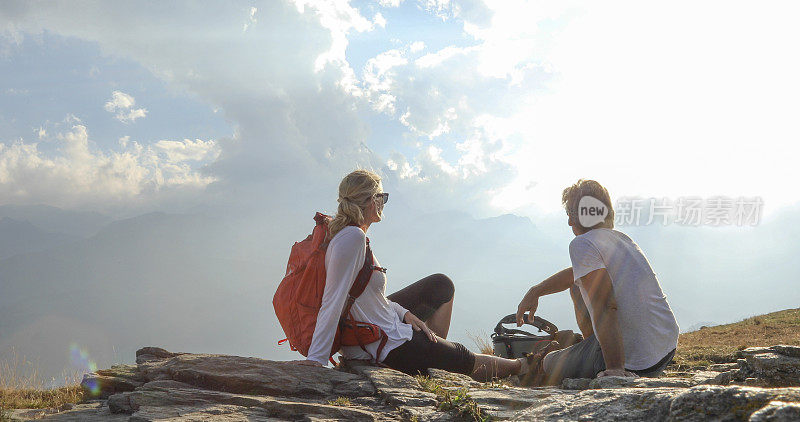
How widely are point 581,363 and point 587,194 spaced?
6.18 ft

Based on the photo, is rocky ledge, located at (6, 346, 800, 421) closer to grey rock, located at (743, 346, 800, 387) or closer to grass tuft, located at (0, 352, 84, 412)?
grey rock, located at (743, 346, 800, 387)

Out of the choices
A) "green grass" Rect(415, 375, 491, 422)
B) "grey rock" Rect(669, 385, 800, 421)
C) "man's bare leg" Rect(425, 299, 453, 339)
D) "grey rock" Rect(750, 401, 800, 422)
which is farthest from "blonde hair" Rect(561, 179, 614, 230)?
"grey rock" Rect(750, 401, 800, 422)

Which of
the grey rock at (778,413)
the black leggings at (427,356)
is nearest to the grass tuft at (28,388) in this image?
the black leggings at (427,356)

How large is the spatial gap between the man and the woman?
1.29 m

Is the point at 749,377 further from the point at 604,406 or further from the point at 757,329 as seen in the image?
the point at 757,329

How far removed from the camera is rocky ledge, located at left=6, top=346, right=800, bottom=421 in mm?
2854

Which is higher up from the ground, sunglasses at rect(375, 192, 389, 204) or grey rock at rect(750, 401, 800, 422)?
sunglasses at rect(375, 192, 389, 204)

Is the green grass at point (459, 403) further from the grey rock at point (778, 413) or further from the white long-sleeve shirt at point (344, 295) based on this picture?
the grey rock at point (778, 413)

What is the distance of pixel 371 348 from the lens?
19.3 feet

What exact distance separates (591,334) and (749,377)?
1.58m

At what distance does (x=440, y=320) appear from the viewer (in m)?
7.25

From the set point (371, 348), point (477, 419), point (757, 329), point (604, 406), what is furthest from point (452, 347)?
point (757, 329)

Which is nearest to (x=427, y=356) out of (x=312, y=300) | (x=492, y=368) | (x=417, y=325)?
(x=417, y=325)

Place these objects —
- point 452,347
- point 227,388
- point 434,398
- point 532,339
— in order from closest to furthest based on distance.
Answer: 1. point 434,398
2. point 227,388
3. point 452,347
4. point 532,339
